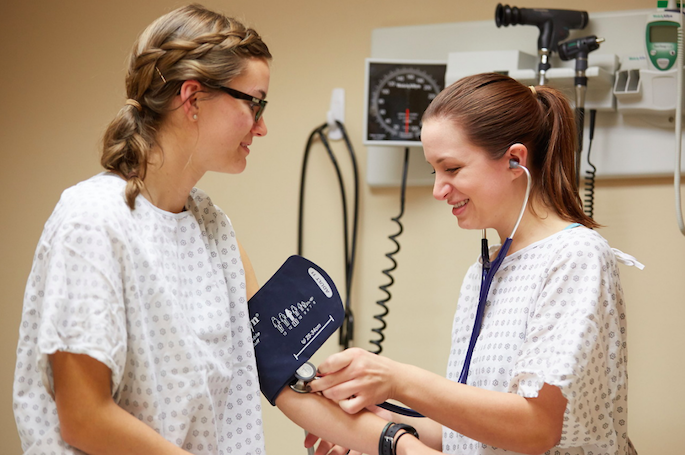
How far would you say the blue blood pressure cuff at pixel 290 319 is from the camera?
1.45 meters

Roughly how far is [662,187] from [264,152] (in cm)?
139

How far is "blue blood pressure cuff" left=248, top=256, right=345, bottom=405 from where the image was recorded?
1448mm

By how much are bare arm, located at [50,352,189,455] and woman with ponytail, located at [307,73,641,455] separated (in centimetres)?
49

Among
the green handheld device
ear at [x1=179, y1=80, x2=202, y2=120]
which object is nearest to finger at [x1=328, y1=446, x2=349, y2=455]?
ear at [x1=179, y1=80, x2=202, y2=120]

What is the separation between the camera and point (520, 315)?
53.2 inches

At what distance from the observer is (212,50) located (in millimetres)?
1282

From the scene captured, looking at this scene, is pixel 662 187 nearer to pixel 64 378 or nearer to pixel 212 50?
pixel 212 50

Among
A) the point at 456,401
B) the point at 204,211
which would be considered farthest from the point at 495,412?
the point at 204,211

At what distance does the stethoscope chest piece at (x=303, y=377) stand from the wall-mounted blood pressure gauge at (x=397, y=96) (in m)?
1.00

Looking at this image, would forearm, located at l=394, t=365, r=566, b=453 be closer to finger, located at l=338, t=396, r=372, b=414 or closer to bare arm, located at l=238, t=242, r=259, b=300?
finger, located at l=338, t=396, r=372, b=414

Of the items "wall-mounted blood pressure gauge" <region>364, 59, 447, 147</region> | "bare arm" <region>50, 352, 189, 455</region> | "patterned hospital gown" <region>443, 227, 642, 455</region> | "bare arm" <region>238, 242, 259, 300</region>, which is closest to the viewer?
"bare arm" <region>50, 352, 189, 455</region>

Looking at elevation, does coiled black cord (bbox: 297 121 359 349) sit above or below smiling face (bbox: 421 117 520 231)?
below

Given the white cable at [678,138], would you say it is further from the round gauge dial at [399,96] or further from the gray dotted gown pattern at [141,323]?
the gray dotted gown pattern at [141,323]

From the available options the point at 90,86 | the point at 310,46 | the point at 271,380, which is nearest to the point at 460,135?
the point at 271,380
